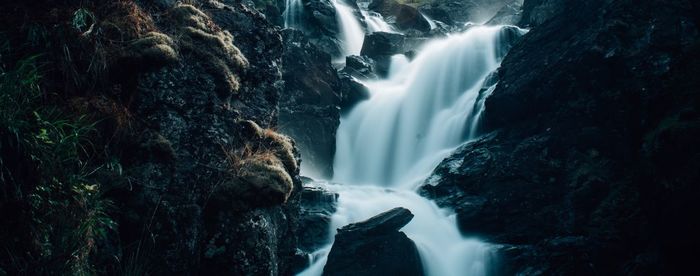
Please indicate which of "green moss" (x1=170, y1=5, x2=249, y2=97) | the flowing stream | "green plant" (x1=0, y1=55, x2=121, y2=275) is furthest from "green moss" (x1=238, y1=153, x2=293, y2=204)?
the flowing stream

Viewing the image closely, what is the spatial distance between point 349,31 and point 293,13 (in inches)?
195

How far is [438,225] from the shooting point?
48.3 feet

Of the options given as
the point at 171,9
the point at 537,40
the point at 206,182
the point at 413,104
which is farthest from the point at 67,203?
the point at 413,104

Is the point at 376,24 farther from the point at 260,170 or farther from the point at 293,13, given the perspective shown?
the point at 260,170

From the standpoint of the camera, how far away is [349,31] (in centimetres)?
3675

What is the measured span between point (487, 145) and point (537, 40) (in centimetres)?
460

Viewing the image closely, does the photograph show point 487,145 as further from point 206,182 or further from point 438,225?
point 206,182

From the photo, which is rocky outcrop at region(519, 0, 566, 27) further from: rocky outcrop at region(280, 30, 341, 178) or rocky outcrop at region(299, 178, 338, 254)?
rocky outcrop at region(299, 178, 338, 254)

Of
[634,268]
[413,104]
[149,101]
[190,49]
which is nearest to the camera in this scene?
[149,101]

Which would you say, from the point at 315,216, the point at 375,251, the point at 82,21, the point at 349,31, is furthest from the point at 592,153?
the point at 349,31

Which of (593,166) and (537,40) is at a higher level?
(537,40)

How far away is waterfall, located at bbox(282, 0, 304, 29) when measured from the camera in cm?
3334

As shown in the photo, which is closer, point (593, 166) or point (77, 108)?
point (77, 108)

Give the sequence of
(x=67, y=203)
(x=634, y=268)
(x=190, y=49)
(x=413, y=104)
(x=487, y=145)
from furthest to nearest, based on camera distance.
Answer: (x=413, y=104), (x=487, y=145), (x=634, y=268), (x=190, y=49), (x=67, y=203)
